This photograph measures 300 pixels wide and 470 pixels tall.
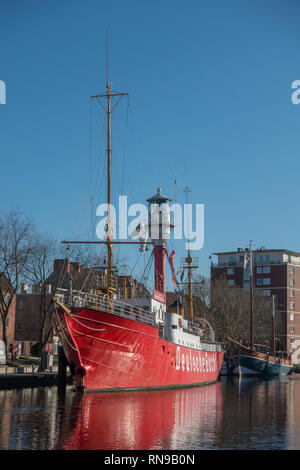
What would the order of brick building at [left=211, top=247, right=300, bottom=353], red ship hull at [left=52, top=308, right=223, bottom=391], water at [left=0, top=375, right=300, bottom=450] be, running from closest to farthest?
water at [left=0, top=375, right=300, bottom=450], red ship hull at [left=52, top=308, right=223, bottom=391], brick building at [left=211, top=247, right=300, bottom=353]

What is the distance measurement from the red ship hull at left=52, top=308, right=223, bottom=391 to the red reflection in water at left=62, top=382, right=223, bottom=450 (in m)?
1.06

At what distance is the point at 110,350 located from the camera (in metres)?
35.5

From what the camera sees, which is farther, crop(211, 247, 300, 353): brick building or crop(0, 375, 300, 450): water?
crop(211, 247, 300, 353): brick building

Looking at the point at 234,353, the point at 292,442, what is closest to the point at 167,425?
the point at 292,442

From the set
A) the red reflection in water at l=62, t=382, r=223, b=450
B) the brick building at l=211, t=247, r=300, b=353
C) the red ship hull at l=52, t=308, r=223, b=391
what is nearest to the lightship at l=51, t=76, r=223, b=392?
the red ship hull at l=52, t=308, r=223, b=391

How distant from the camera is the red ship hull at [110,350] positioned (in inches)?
1361

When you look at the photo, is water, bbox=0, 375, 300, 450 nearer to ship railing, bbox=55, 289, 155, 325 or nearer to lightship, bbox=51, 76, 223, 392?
lightship, bbox=51, 76, 223, 392

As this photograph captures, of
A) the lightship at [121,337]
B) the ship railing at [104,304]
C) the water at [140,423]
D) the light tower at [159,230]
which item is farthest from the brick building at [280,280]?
the water at [140,423]

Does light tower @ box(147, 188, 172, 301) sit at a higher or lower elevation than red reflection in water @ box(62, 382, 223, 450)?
higher

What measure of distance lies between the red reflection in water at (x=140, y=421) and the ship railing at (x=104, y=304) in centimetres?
481

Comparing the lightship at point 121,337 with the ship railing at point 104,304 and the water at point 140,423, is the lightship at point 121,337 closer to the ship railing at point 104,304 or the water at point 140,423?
the ship railing at point 104,304

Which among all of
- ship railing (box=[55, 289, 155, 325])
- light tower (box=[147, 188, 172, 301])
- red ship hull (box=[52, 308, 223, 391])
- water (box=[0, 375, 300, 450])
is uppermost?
light tower (box=[147, 188, 172, 301])

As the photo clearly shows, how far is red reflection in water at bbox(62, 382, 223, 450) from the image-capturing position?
65.5 feet
